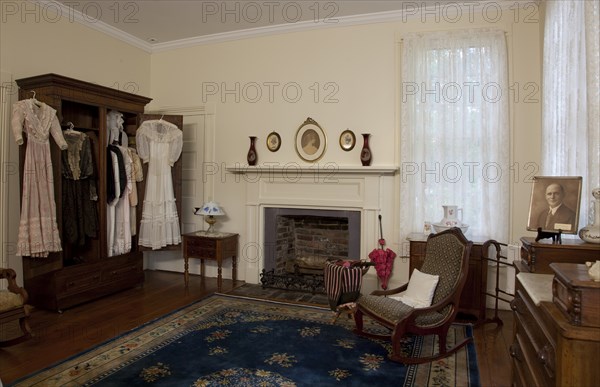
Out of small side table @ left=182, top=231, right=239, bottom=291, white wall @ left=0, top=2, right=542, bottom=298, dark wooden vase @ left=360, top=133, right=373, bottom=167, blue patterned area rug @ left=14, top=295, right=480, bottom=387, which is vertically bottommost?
blue patterned area rug @ left=14, top=295, right=480, bottom=387

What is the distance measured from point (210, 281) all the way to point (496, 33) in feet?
14.2

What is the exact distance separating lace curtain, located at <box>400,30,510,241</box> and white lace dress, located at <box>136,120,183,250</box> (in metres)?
2.70

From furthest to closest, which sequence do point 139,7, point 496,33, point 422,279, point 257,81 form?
point 257,81
point 139,7
point 496,33
point 422,279

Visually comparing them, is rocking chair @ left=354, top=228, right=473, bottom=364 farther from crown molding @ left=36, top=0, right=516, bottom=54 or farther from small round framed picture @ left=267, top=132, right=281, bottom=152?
crown molding @ left=36, top=0, right=516, bottom=54

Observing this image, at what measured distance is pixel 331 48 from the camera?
490 cm

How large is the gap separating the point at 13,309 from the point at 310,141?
3.30m

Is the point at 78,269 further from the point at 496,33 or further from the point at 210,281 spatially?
the point at 496,33

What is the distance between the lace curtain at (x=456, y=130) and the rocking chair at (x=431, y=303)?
0.91 metres

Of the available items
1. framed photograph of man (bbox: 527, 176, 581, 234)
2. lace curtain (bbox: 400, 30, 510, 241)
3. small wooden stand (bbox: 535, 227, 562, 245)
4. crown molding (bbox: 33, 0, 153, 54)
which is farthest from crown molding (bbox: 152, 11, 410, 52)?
small wooden stand (bbox: 535, 227, 562, 245)

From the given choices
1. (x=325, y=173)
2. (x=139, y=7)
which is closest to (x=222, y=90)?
(x=139, y=7)

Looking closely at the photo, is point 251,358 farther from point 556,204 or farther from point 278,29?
point 278,29

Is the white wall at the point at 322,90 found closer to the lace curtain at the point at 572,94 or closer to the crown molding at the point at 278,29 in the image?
the crown molding at the point at 278,29

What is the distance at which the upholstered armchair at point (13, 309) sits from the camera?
311 cm

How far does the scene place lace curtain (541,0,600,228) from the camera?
6.81ft
